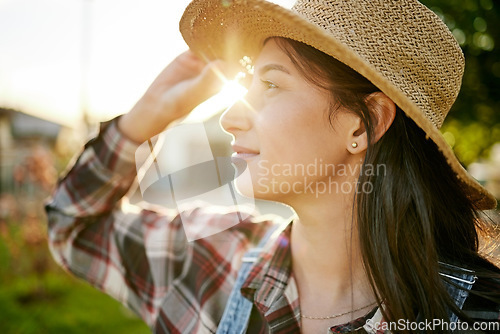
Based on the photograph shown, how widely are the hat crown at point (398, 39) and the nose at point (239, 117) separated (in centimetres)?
40

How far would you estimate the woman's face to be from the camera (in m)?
1.63

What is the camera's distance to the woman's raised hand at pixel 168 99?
1.93 metres

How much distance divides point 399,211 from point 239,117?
0.73 meters

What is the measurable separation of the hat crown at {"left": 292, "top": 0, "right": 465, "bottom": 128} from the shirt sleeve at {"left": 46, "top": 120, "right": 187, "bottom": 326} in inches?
45.2

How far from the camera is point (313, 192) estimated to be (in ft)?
5.78

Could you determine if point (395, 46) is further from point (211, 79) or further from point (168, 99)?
point (168, 99)

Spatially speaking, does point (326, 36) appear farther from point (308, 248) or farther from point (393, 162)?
point (308, 248)

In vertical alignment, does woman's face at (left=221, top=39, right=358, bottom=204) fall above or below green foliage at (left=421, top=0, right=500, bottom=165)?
below

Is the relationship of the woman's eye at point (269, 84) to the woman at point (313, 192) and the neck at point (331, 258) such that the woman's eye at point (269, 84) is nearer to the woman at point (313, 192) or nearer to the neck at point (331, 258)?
the woman at point (313, 192)

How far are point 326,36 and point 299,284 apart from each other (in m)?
1.11

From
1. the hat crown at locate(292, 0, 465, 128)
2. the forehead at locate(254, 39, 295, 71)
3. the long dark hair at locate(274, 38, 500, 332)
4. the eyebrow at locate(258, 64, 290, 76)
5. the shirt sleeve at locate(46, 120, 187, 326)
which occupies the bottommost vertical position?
the shirt sleeve at locate(46, 120, 187, 326)

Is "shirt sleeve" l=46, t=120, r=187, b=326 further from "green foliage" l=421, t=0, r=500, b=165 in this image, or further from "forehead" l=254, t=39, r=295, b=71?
"green foliage" l=421, t=0, r=500, b=165

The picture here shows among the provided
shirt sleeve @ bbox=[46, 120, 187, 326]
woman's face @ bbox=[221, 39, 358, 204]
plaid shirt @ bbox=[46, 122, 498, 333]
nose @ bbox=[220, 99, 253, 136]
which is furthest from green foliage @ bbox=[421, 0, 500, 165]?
shirt sleeve @ bbox=[46, 120, 187, 326]

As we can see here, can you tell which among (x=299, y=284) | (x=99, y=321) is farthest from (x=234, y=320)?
(x=99, y=321)
